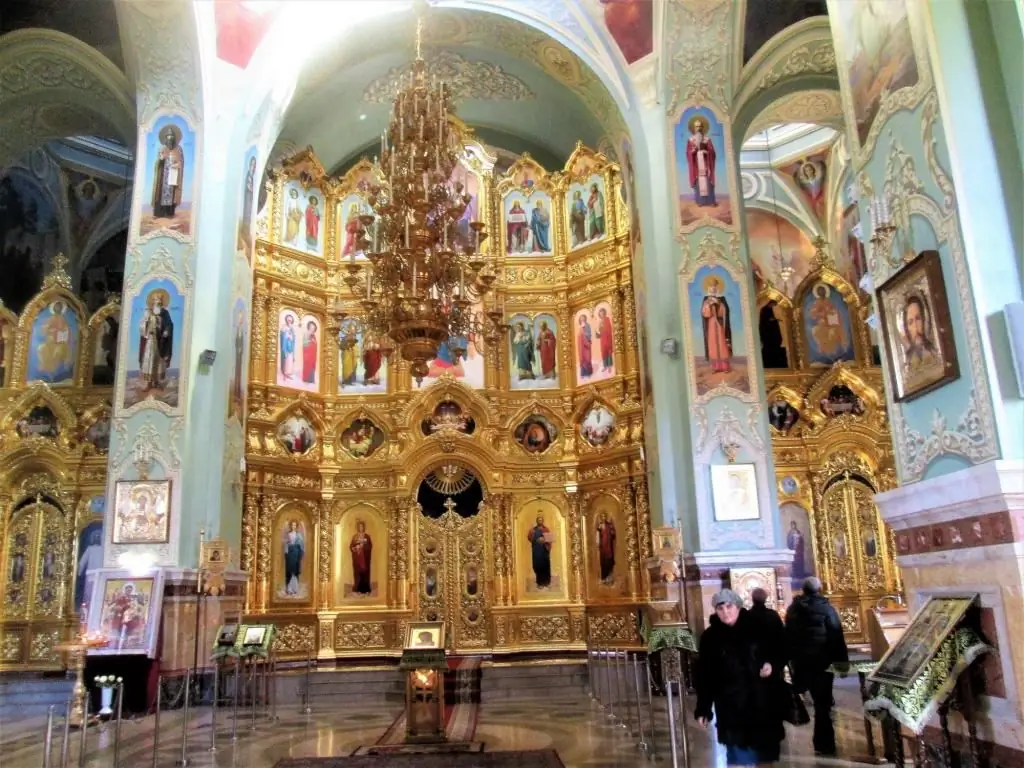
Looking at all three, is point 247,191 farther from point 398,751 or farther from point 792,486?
point 792,486

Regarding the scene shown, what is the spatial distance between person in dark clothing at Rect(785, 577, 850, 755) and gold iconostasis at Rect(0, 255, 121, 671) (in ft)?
35.8

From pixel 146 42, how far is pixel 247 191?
7.32ft

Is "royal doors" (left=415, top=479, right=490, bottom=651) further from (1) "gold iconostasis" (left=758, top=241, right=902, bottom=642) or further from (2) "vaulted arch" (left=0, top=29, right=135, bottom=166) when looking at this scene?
(2) "vaulted arch" (left=0, top=29, right=135, bottom=166)

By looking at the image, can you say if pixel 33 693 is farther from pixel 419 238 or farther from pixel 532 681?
pixel 419 238

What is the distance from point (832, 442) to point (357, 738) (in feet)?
29.3

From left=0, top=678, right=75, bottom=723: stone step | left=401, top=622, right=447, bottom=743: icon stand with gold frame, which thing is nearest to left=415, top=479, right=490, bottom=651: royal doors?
left=0, top=678, right=75, bottom=723: stone step

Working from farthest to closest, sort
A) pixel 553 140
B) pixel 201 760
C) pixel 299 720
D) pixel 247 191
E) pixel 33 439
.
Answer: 1. pixel 553 140
2. pixel 33 439
3. pixel 247 191
4. pixel 299 720
5. pixel 201 760

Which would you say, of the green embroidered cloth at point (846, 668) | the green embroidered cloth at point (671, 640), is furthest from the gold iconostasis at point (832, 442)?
the green embroidered cloth at point (846, 668)

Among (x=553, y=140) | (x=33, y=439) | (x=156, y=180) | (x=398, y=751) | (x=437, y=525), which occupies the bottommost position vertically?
(x=398, y=751)

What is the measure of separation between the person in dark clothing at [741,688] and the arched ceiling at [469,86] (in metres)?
9.85

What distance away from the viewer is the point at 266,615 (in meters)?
12.6

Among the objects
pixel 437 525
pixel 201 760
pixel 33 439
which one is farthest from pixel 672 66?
pixel 33 439

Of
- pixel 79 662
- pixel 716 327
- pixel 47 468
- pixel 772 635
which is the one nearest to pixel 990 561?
pixel 772 635

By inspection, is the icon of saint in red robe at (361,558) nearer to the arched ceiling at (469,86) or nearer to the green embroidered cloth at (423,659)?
the green embroidered cloth at (423,659)
